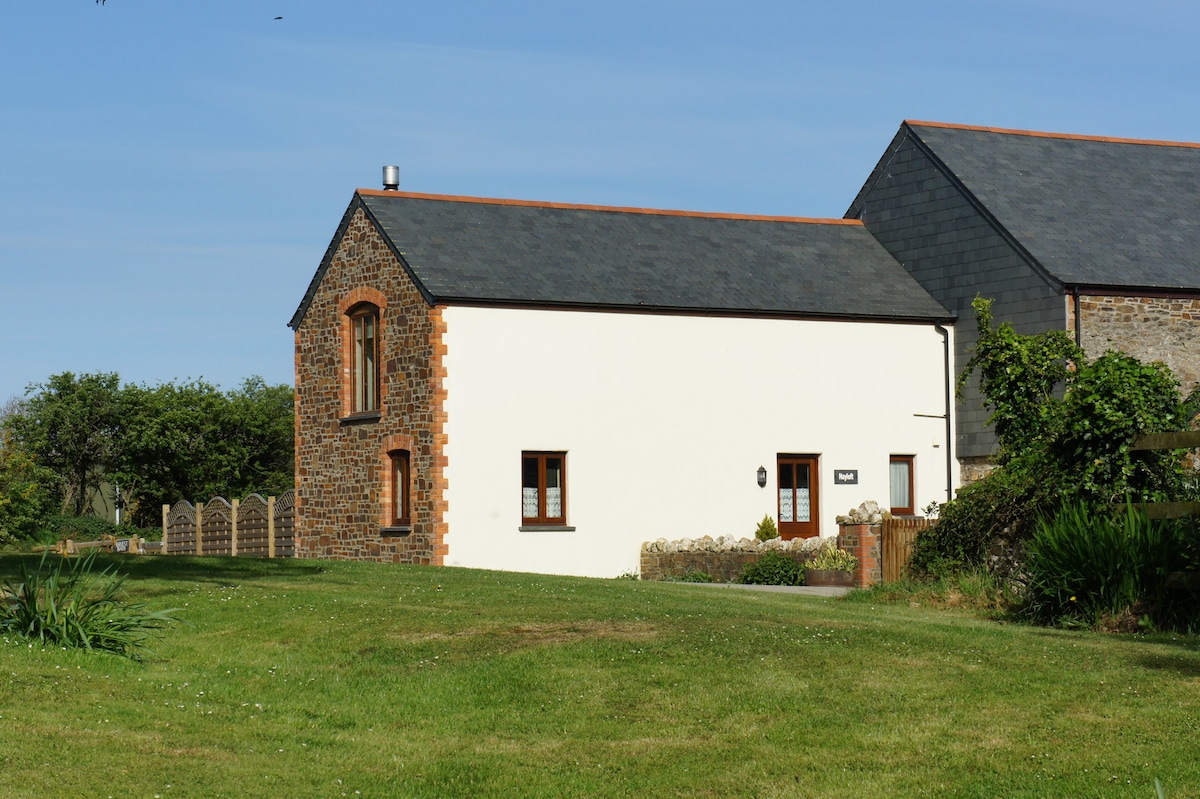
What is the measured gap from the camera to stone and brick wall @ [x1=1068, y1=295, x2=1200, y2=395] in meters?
29.5

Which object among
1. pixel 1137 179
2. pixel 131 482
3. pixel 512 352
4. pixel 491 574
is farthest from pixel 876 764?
pixel 131 482

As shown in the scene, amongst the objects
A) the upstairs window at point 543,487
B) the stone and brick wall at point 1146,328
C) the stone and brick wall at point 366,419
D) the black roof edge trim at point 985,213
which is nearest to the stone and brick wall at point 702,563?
the upstairs window at point 543,487

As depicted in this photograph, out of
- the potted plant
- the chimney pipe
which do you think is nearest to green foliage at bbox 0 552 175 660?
the potted plant

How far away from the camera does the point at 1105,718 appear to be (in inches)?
411

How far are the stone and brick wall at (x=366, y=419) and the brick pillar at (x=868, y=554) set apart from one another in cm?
834

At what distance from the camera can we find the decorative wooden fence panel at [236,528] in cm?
3425

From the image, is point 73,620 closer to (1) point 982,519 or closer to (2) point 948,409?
(1) point 982,519

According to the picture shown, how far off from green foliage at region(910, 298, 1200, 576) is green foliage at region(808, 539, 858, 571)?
309cm

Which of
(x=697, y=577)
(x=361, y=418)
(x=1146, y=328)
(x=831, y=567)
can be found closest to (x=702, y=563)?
(x=697, y=577)

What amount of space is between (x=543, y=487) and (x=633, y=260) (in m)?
5.56

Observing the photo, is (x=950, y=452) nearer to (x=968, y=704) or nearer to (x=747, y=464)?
(x=747, y=464)

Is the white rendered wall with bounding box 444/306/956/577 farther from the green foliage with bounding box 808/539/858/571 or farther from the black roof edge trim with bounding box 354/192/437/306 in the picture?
the green foliage with bounding box 808/539/858/571

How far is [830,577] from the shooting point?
990 inches

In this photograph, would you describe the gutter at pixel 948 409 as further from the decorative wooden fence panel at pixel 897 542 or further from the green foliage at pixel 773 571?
the decorative wooden fence panel at pixel 897 542
